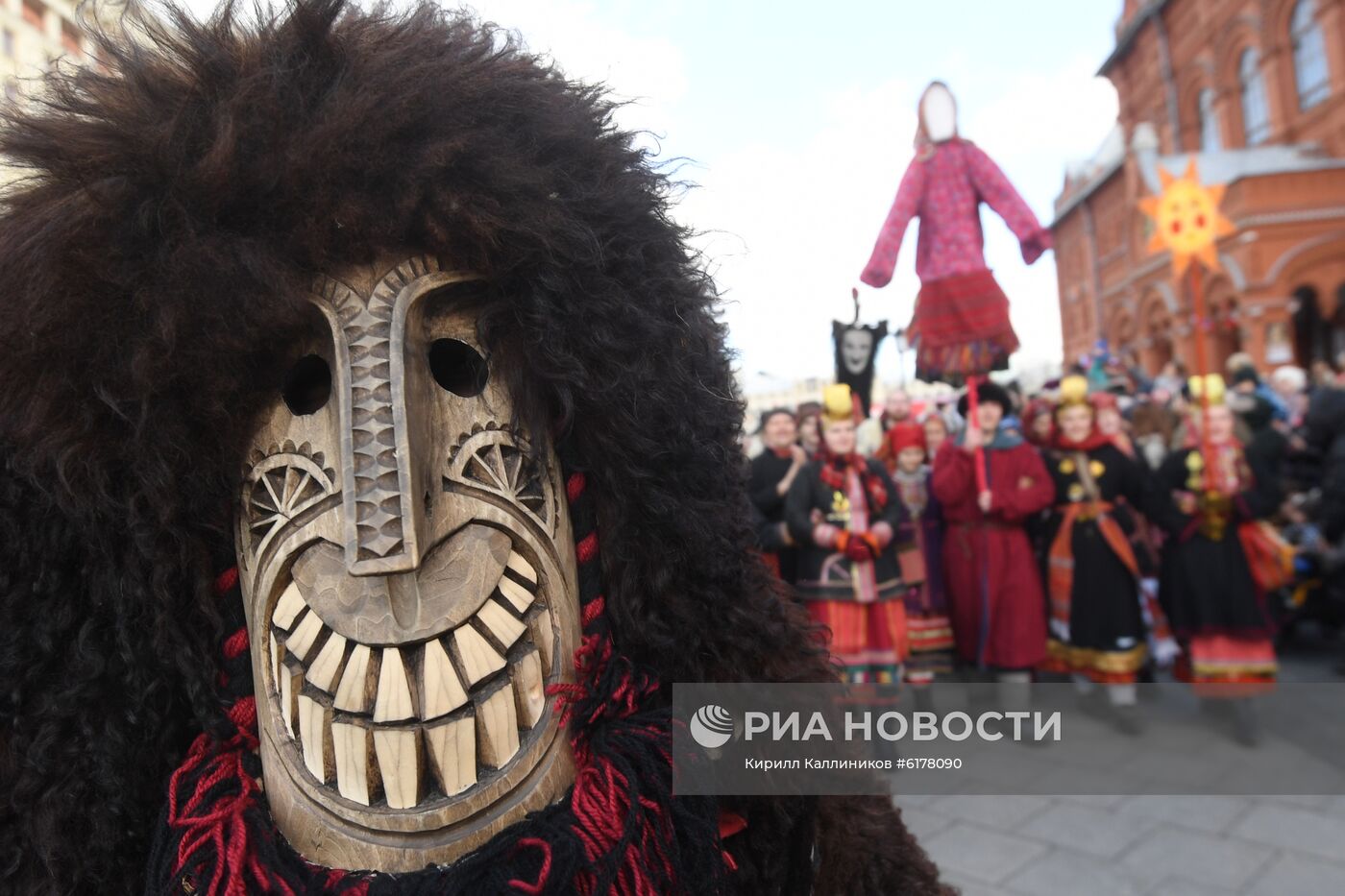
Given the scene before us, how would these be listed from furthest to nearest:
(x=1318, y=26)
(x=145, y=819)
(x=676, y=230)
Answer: (x=1318, y=26) < (x=676, y=230) < (x=145, y=819)

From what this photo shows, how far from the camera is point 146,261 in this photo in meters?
1.03

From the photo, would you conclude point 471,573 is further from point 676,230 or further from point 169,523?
point 676,230

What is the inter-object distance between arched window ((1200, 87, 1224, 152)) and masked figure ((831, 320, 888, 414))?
733 inches

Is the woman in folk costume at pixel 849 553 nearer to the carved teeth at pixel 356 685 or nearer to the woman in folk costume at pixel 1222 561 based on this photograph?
the woman in folk costume at pixel 1222 561

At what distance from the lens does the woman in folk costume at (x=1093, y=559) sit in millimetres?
4445

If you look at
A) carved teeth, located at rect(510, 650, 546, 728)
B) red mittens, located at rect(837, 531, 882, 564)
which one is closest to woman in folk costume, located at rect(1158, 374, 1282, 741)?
red mittens, located at rect(837, 531, 882, 564)

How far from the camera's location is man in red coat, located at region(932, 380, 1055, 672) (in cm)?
455

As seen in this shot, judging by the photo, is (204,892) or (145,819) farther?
(145,819)

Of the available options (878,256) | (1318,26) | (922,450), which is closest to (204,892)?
(878,256)

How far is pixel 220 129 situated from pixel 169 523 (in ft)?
1.53

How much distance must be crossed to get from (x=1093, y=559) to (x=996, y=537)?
1.55ft

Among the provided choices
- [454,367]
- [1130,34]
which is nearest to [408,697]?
[454,367]

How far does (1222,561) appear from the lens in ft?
14.3

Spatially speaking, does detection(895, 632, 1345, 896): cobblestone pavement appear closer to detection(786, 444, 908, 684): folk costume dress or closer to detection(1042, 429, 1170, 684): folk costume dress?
detection(786, 444, 908, 684): folk costume dress
